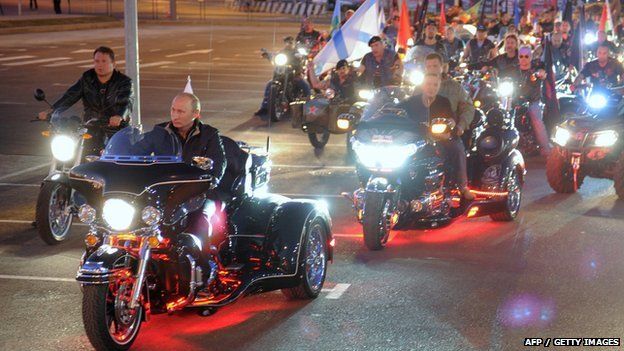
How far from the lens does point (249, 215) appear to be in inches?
328

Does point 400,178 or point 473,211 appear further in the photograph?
point 473,211

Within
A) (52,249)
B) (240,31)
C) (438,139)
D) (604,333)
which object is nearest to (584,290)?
(604,333)

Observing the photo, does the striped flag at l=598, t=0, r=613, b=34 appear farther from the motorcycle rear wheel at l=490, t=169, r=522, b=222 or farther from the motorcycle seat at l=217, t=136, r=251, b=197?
the motorcycle seat at l=217, t=136, r=251, b=197

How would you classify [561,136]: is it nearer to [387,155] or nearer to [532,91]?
[532,91]

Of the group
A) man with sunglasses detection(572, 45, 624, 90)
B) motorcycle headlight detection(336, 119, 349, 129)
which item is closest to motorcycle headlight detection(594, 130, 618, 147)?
motorcycle headlight detection(336, 119, 349, 129)

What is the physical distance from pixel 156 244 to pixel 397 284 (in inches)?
105

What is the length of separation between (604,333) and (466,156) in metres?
4.02

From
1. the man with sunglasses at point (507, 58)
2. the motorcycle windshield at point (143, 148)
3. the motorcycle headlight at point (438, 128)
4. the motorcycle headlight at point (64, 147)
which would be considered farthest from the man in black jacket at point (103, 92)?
the man with sunglasses at point (507, 58)

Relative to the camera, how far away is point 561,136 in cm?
1361

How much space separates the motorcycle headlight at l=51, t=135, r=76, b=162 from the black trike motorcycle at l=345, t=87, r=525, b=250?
8.51 feet

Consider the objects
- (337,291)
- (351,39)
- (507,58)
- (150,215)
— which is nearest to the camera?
(150,215)

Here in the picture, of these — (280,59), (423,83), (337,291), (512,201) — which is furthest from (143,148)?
(280,59)

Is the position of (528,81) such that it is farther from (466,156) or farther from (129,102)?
(129,102)

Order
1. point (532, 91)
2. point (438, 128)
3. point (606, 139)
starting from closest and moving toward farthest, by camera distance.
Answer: point (438, 128) < point (606, 139) < point (532, 91)
